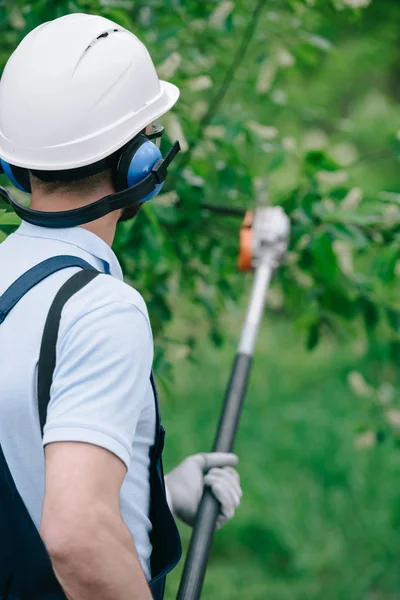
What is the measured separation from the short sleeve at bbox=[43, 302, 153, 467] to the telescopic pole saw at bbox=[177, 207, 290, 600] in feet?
2.11

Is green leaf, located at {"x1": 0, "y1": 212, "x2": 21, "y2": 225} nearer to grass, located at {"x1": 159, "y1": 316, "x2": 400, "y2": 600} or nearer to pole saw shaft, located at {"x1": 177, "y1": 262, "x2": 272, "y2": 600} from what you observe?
pole saw shaft, located at {"x1": 177, "y1": 262, "x2": 272, "y2": 600}

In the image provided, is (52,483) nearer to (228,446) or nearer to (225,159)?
(228,446)

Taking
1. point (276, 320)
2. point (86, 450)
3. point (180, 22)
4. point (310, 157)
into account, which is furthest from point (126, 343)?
point (276, 320)

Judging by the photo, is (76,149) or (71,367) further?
(76,149)

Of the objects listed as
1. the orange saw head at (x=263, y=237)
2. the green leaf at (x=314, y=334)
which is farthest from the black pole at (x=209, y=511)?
the green leaf at (x=314, y=334)

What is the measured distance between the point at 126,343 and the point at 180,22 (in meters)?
1.46

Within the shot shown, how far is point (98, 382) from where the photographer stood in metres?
1.12

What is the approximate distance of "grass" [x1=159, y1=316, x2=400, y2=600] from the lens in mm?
4000

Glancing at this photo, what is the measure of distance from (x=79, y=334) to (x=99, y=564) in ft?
1.04

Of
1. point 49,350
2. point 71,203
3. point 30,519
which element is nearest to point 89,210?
point 71,203

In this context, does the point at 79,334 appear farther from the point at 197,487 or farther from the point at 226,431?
the point at 226,431

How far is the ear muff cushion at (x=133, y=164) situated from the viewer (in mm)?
1352

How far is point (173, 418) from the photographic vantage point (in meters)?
5.32

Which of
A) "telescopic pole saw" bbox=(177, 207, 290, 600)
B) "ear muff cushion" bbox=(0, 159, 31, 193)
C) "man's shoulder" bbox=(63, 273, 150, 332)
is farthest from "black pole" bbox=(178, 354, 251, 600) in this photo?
"ear muff cushion" bbox=(0, 159, 31, 193)
